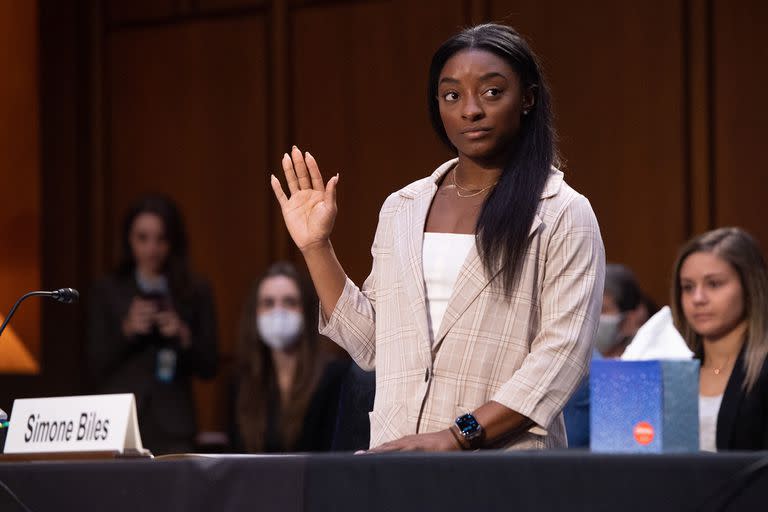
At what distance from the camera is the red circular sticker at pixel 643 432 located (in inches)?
63.4

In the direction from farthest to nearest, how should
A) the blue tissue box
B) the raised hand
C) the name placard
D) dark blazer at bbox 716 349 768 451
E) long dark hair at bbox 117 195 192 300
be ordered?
long dark hair at bbox 117 195 192 300 < dark blazer at bbox 716 349 768 451 < the raised hand < the name placard < the blue tissue box

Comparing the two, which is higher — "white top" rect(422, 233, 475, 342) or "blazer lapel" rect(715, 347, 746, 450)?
"white top" rect(422, 233, 475, 342)

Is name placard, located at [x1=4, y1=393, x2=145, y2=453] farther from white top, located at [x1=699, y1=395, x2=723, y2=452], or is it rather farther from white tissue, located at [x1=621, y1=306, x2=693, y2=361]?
white top, located at [x1=699, y1=395, x2=723, y2=452]

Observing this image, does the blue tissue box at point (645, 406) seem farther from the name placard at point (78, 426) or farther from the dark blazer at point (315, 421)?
the dark blazer at point (315, 421)

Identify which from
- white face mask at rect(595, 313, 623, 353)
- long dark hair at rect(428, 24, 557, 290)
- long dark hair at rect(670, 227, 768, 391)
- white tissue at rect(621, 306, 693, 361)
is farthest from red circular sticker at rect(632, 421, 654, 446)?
white face mask at rect(595, 313, 623, 353)

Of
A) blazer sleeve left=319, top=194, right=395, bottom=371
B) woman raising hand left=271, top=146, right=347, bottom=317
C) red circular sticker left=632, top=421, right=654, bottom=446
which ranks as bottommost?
red circular sticker left=632, top=421, right=654, bottom=446

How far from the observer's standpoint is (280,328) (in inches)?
185

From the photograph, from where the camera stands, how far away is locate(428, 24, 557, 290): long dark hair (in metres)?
2.02

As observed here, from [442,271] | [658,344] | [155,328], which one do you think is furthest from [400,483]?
[155,328]

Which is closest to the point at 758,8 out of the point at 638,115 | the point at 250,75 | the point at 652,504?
the point at 638,115

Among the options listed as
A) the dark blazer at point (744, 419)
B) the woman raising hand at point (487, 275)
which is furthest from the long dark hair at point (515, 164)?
the dark blazer at point (744, 419)

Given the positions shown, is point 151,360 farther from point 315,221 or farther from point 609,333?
point 315,221

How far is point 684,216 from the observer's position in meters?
5.22

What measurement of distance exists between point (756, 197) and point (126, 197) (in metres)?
3.19
